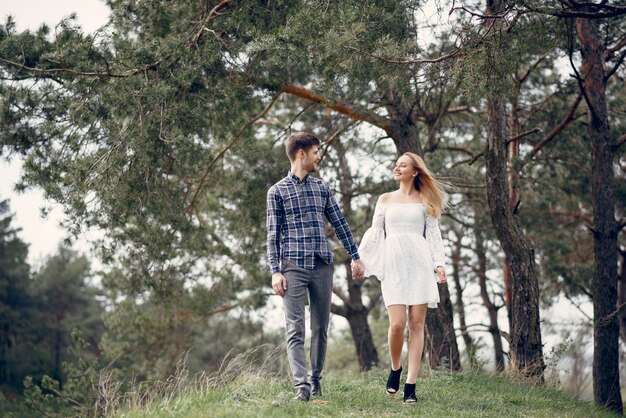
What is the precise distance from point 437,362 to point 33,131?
6.09 m

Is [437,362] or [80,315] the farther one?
[80,315]

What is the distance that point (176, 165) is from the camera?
986 centimetres

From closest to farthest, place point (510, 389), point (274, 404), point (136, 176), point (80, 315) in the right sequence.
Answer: point (274, 404) < point (510, 389) < point (136, 176) < point (80, 315)

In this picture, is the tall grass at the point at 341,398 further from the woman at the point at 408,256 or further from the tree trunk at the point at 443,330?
the tree trunk at the point at 443,330

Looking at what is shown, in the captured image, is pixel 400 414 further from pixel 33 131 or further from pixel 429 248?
pixel 33 131

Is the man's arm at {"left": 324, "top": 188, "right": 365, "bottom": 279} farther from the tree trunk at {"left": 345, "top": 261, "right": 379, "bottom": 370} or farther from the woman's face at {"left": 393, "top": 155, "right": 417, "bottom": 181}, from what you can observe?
the tree trunk at {"left": 345, "top": 261, "right": 379, "bottom": 370}

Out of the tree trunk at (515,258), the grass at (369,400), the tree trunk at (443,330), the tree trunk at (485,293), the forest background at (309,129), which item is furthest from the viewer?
the tree trunk at (485,293)

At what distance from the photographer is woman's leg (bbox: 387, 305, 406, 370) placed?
21.3 feet

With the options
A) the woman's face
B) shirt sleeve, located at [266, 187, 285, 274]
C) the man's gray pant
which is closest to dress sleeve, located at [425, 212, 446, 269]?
the woman's face

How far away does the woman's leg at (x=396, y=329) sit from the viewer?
650 cm

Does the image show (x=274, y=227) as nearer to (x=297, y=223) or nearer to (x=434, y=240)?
(x=297, y=223)

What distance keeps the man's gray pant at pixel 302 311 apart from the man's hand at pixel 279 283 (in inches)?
1.4

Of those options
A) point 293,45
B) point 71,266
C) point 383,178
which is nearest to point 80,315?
point 71,266

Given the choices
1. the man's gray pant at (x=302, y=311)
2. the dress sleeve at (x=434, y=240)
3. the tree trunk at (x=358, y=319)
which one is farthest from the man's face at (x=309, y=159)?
the tree trunk at (x=358, y=319)
